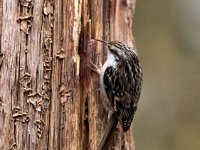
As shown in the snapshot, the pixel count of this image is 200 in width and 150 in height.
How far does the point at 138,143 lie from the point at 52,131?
5.23 m

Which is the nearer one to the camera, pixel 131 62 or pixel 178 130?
pixel 131 62

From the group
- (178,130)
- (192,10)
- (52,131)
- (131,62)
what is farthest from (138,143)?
(52,131)

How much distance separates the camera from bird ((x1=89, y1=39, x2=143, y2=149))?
5.59m

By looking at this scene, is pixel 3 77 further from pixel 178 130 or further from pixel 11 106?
pixel 178 130

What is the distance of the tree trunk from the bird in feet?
0.71

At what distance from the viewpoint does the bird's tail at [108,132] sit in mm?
5461

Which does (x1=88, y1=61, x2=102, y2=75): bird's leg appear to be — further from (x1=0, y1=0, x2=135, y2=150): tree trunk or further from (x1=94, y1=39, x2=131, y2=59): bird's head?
(x1=94, y1=39, x2=131, y2=59): bird's head

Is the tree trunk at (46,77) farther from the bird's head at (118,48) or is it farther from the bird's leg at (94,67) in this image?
the bird's head at (118,48)

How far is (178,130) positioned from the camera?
10469 millimetres

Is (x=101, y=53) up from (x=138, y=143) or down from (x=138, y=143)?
up

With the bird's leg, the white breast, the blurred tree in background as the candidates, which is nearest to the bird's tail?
the white breast

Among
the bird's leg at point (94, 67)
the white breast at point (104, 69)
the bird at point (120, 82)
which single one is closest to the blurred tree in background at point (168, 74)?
the bird at point (120, 82)

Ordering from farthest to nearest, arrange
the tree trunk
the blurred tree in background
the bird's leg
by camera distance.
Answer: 1. the blurred tree in background
2. the bird's leg
3. the tree trunk

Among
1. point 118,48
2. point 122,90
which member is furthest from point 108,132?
point 118,48
